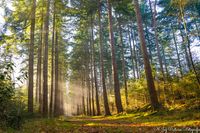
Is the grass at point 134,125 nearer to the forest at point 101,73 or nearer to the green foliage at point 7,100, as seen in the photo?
the forest at point 101,73

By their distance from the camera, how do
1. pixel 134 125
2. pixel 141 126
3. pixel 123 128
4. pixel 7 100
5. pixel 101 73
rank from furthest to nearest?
pixel 101 73, pixel 134 125, pixel 141 126, pixel 123 128, pixel 7 100

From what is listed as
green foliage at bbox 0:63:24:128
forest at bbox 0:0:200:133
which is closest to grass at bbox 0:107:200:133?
forest at bbox 0:0:200:133

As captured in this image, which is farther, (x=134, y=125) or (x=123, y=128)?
(x=134, y=125)

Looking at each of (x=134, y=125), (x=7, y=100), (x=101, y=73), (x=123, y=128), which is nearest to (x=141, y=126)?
(x=134, y=125)

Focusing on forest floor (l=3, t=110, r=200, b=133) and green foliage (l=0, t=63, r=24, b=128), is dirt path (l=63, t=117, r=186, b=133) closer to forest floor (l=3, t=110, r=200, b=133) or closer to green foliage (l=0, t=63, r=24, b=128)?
forest floor (l=3, t=110, r=200, b=133)

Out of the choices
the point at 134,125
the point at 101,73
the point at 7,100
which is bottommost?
the point at 134,125

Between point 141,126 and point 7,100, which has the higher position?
point 7,100

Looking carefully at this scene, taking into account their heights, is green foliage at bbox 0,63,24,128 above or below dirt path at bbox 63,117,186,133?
above

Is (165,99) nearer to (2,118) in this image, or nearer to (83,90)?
(2,118)

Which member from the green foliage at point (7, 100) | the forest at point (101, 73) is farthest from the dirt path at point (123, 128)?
the green foliage at point (7, 100)

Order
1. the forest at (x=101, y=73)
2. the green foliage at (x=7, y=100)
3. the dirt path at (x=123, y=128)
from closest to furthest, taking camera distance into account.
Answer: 1. the green foliage at (x=7, y=100)
2. the dirt path at (x=123, y=128)
3. the forest at (x=101, y=73)

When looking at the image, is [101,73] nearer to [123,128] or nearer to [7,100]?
[123,128]

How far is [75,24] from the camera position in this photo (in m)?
24.7

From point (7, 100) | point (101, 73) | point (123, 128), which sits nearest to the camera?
point (7, 100)
